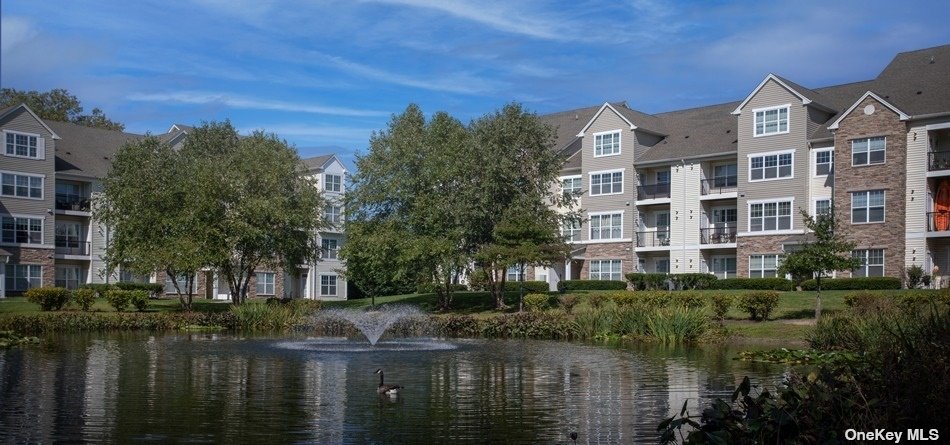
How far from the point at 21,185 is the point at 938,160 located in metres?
55.5

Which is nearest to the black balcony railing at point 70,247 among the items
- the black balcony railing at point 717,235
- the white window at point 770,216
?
the black balcony railing at point 717,235

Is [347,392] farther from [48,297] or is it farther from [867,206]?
[867,206]

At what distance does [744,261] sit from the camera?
177 feet

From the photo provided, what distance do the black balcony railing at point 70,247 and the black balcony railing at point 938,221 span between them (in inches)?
2104

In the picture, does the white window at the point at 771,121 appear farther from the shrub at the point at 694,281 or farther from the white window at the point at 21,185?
the white window at the point at 21,185

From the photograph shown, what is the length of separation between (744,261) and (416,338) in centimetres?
2596

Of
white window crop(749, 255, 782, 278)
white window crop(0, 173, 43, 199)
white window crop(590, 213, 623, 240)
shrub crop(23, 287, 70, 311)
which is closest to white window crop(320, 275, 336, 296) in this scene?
white window crop(0, 173, 43, 199)

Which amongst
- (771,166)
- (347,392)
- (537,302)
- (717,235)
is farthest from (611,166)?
(347,392)

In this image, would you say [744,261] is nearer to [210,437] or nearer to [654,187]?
[654,187]

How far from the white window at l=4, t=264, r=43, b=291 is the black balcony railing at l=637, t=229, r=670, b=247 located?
131 ft

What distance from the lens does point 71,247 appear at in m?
64.1

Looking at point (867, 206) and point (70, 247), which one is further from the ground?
point (867, 206)

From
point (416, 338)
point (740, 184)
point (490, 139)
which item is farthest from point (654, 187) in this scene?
point (416, 338)

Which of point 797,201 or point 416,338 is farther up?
point 797,201
